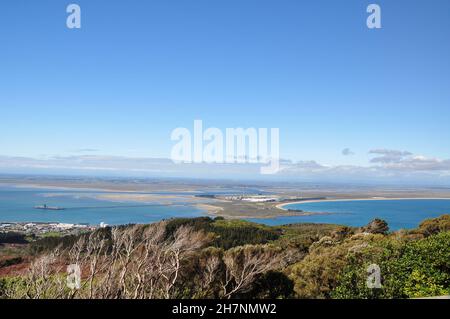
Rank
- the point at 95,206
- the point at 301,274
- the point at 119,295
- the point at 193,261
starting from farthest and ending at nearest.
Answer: the point at 95,206 → the point at 301,274 → the point at 193,261 → the point at 119,295

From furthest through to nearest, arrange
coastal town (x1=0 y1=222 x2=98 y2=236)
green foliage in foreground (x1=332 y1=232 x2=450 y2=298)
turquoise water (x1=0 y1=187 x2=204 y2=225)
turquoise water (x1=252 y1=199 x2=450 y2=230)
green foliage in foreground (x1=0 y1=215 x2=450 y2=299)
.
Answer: turquoise water (x1=252 y1=199 x2=450 y2=230)
turquoise water (x1=0 y1=187 x2=204 y2=225)
coastal town (x1=0 y1=222 x2=98 y2=236)
green foliage in foreground (x1=0 y1=215 x2=450 y2=299)
green foliage in foreground (x1=332 y1=232 x2=450 y2=298)

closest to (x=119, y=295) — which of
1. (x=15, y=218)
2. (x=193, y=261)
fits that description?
(x=193, y=261)

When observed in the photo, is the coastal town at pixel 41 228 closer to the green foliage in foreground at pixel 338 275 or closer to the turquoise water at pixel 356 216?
the green foliage in foreground at pixel 338 275

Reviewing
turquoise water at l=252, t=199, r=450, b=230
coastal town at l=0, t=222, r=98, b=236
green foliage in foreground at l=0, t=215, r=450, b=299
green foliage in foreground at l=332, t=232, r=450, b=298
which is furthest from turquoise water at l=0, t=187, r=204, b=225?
green foliage in foreground at l=332, t=232, r=450, b=298

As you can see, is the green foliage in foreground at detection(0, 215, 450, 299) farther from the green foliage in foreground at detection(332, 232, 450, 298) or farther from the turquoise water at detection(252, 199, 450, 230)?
the turquoise water at detection(252, 199, 450, 230)

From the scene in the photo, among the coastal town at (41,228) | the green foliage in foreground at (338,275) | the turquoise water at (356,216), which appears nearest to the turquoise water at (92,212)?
the coastal town at (41,228)

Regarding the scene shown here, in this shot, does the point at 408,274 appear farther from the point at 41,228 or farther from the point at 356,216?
the point at 356,216

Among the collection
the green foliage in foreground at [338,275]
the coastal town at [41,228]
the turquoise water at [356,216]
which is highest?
the green foliage in foreground at [338,275]

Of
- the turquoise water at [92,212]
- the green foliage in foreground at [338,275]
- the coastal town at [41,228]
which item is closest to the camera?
the green foliage in foreground at [338,275]

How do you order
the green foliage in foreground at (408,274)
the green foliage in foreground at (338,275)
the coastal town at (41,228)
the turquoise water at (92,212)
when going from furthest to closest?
the turquoise water at (92,212) → the coastal town at (41,228) → the green foliage in foreground at (338,275) → the green foliage in foreground at (408,274)
